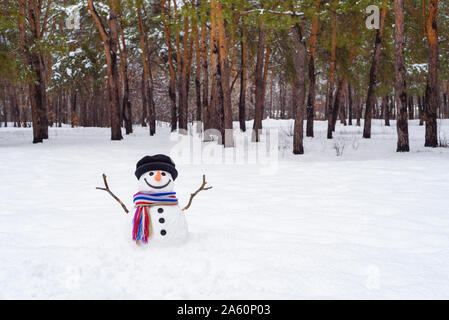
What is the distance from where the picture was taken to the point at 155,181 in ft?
9.76

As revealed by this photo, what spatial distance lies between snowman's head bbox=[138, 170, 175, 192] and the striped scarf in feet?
0.16

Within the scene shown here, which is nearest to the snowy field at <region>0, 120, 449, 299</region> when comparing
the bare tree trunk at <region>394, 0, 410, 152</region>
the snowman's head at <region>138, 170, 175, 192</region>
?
the snowman's head at <region>138, 170, 175, 192</region>

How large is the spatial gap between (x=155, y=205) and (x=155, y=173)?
288 millimetres

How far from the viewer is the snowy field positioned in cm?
241

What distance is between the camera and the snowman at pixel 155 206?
298 cm

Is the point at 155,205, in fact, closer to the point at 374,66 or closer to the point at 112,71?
the point at 112,71

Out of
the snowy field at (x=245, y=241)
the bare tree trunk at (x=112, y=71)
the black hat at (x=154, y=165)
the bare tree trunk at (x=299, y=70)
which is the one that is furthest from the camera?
the bare tree trunk at (x=112, y=71)

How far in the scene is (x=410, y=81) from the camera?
24.1 meters

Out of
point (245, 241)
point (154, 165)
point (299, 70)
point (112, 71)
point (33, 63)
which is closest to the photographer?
point (154, 165)

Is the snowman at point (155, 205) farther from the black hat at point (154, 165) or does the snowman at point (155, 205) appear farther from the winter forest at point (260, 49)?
the winter forest at point (260, 49)

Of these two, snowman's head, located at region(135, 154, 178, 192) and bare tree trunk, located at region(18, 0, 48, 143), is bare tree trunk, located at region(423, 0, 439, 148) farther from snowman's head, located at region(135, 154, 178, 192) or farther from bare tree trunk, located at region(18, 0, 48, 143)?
bare tree trunk, located at region(18, 0, 48, 143)

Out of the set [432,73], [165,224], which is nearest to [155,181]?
[165,224]

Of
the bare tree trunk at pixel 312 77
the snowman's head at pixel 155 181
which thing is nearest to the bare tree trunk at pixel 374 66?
the bare tree trunk at pixel 312 77
